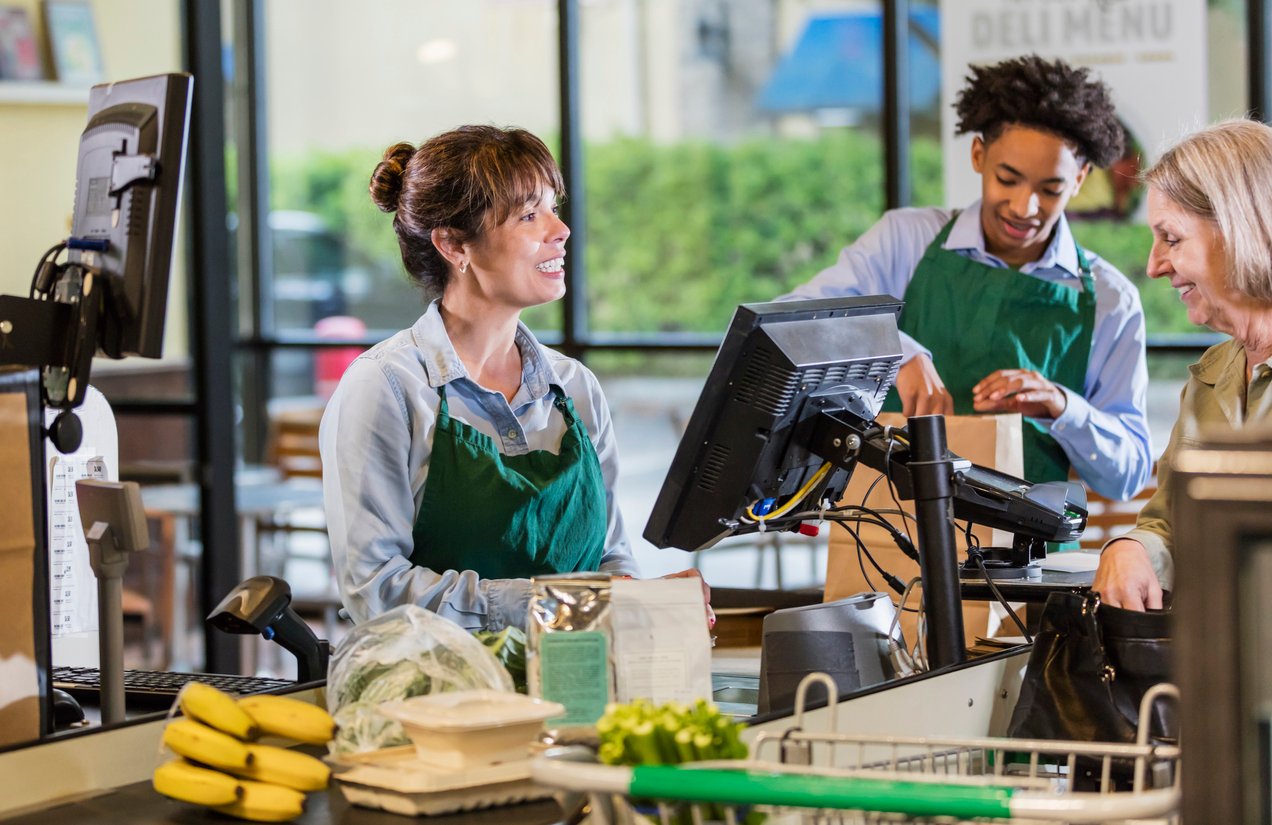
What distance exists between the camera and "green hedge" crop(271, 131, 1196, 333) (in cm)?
589

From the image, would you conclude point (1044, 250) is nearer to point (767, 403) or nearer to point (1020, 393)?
point (1020, 393)

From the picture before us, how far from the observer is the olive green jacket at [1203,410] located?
1.98 meters

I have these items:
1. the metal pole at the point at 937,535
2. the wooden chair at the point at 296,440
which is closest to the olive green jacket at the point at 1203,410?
the metal pole at the point at 937,535

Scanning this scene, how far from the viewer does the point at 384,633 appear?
159 cm

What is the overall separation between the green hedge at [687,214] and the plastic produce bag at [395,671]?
4287 millimetres

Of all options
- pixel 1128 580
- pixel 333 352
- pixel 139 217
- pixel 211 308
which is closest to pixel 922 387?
pixel 1128 580

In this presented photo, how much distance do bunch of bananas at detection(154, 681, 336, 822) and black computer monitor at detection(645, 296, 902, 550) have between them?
1.59 ft

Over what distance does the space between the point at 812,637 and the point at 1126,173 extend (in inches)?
113

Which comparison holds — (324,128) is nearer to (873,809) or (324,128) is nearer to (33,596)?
(33,596)

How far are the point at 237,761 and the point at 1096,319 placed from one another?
2.08 m

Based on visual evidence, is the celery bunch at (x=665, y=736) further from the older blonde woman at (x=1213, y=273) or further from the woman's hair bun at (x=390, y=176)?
the woman's hair bun at (x=390, y=176)

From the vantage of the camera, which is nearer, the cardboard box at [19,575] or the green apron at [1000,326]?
the cardboard box at [19,575]

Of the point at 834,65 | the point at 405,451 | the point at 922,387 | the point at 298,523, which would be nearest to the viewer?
the point at 405,451

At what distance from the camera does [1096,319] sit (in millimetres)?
3020
